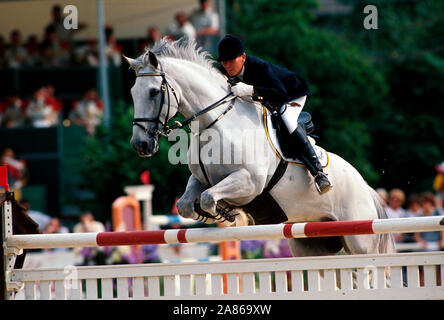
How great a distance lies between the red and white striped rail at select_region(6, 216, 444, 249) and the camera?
4.11 m

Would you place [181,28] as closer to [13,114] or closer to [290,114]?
[13,114]

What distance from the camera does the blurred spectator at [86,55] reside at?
14.7 metres

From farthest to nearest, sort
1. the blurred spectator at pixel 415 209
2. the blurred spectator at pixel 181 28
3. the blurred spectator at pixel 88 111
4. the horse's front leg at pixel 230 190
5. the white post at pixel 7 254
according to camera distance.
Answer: the blurred spectator at pixel 88 111, the blurred spectator at pixel 181 28, the blurred spectator at pixel 415 209, the horse's front leg at pixel 230 190, the white post at pixel 7 254

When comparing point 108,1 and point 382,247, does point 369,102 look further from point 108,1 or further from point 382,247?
point 382,247

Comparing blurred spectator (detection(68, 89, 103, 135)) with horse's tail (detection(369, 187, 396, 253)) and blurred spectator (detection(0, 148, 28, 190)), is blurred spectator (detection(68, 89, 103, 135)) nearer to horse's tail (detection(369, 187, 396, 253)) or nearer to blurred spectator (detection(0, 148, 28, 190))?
blurred spectator (detection(0, 148, 28, 190))

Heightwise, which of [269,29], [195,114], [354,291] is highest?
[269,29]

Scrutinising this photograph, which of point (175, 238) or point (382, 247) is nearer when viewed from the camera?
point (175, 238)

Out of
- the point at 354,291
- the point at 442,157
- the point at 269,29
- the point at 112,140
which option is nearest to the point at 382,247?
the point at 354,291

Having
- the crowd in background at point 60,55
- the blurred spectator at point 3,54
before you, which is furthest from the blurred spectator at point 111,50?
the blurred spectator at point 3,54

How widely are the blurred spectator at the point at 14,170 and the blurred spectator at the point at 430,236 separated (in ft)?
21.5

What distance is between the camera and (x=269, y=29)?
51.9ft

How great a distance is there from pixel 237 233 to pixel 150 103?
3.13 ft

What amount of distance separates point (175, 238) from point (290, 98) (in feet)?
4.41

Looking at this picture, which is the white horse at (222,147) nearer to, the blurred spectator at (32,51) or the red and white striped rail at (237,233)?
the red and white striped rail at (237,233)
